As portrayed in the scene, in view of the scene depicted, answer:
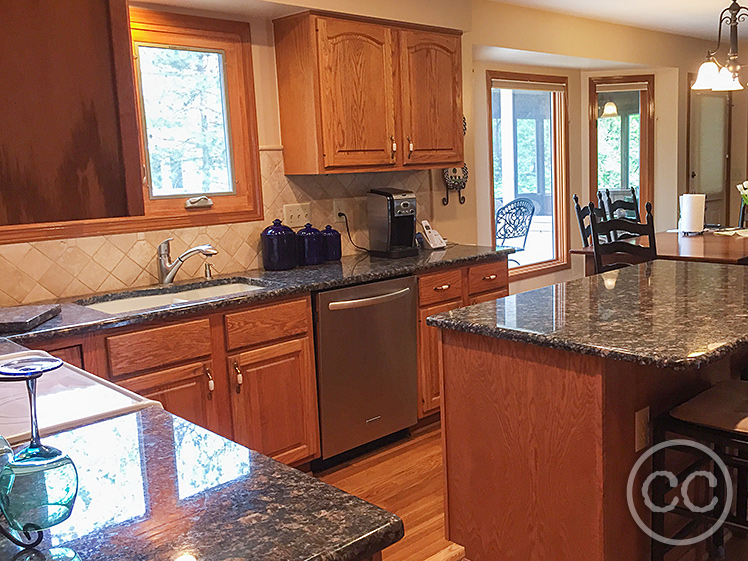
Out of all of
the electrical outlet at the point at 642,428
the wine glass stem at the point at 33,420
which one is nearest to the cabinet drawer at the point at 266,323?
the electrical outlet at the point at 642,428

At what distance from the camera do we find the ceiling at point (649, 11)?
193 inches

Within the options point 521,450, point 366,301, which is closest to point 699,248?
point 366,301

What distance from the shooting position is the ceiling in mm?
4895

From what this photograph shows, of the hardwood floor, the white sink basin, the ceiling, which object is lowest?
the hardwood floor

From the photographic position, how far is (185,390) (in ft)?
8.82

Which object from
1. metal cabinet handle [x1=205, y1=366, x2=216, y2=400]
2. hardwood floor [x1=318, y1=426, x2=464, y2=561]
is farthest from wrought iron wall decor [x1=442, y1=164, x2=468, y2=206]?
metal cabinet handle [x1=205, y1=366, x2=216, y2=400]

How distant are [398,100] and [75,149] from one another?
3.36 m

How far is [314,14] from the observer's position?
330 cm

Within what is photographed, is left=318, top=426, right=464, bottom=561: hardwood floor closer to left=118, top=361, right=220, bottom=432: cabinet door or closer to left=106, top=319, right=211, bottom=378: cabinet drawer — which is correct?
left=118, top=361, right=220, bottom=432: cabinet door

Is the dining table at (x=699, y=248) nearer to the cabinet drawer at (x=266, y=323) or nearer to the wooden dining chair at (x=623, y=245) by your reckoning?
the wooden dining chair at (x=623, y=245)

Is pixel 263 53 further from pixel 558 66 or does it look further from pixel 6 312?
pixel 558 66

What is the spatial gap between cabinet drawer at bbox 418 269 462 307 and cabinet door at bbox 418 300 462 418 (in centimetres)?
4

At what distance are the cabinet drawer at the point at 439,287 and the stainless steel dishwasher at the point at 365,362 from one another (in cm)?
8

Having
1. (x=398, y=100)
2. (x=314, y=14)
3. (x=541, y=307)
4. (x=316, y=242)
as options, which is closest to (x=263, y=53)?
(x=314, y=14)
